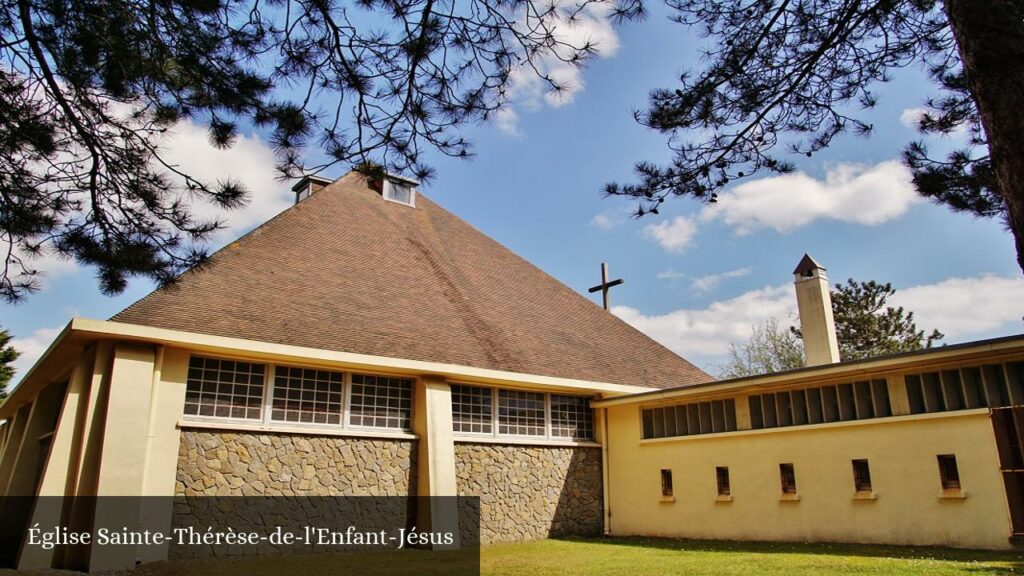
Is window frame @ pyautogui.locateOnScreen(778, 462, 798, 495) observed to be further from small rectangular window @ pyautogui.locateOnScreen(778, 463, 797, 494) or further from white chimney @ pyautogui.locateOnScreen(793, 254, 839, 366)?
white chimney @ pyautogui.locateOnScreen(793, 254, 839, 366)

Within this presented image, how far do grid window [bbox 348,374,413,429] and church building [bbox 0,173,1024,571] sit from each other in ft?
0.11

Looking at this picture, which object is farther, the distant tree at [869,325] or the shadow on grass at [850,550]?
the distant tree at [869,325]

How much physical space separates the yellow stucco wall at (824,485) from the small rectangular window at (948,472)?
0.08 metres

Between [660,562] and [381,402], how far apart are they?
5.03 m

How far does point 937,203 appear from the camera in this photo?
5.88 meters

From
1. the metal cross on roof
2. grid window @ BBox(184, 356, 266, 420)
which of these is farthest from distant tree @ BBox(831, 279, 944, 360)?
grid window @ BBox(184, 356, 266, 420)

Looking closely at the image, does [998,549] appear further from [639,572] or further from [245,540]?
[245,540]

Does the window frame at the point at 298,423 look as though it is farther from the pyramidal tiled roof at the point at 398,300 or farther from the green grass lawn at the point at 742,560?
the green grass lawn at the point at 742,560

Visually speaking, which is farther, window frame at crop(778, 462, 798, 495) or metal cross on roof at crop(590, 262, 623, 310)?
metal cross on roof at crop(590, 262, 623, 310)

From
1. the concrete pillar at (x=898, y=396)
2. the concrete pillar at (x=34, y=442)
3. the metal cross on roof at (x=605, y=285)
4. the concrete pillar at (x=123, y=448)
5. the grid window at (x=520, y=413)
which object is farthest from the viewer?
the metal cross on roof at (x=605, y=285)

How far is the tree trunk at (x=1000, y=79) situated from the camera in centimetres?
296

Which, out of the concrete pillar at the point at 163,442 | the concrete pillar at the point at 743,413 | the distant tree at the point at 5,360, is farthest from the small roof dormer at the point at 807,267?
the distant tree at the point at 5,360

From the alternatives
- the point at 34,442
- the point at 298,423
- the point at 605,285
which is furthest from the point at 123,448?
the point at 605,285

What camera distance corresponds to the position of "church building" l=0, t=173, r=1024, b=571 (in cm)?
834
